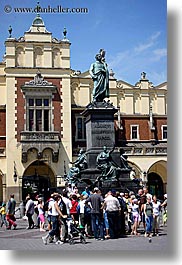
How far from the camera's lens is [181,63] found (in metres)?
14.8

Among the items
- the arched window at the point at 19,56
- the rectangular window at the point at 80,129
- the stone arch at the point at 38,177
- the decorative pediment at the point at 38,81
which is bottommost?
the stone arch at the point at 38,177

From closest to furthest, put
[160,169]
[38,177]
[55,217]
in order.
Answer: [55,217], [38,177], [160,169]

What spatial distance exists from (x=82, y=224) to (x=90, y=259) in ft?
8.99

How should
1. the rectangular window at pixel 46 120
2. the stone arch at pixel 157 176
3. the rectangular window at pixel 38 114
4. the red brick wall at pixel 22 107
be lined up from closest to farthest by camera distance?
the red brick wall at pixel 22 107 → the rectangular window at pixel 38 114 → the rectangular window at pixel 46 120 → the stone arch at pixel 157 176

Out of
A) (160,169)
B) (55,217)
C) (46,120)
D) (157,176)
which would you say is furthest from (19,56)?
(55,217)

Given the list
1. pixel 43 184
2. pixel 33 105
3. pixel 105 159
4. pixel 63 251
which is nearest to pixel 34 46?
pixel 33 105

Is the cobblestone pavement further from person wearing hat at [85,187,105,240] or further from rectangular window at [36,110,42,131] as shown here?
rectangular window at [36,110,42,131]

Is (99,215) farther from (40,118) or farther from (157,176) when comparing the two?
(157,176)

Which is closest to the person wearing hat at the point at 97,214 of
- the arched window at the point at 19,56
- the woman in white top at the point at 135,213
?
the woman in white top at the point at 135,213

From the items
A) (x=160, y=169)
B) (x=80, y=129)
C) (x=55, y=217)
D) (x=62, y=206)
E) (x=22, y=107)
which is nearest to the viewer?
(x=55, y=217)

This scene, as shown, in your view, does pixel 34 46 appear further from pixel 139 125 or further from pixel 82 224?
pixel 82 224

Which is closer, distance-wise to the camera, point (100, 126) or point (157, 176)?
point (100, 126)

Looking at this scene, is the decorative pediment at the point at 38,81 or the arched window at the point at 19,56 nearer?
the decorative pediment at the point at 38,81

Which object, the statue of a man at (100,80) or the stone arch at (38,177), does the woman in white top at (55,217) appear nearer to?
the statue of a man at (100,80)
